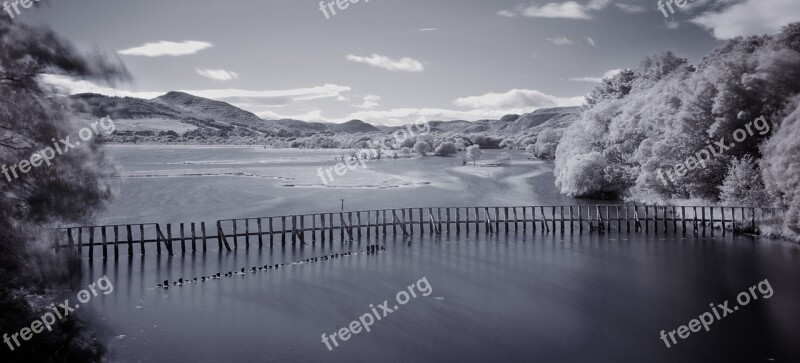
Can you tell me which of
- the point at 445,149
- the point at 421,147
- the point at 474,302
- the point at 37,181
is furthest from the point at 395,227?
the point at 445,149

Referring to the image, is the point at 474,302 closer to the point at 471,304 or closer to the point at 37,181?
the point at 471,304

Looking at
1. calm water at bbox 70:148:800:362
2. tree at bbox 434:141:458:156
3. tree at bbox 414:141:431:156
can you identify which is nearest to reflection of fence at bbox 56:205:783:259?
calm water at bbox 70:148:800:362

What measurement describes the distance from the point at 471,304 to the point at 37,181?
46.7 feet

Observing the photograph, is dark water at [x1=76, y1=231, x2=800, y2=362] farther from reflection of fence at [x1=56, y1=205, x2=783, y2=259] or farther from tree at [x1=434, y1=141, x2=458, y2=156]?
tree at [x1=434, y1=141, x2=458, y2=156]

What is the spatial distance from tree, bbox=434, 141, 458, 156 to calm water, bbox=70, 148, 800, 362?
326 feet

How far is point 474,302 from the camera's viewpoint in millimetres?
21656

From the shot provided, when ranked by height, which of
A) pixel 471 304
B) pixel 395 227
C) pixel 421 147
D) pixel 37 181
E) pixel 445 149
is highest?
pixel 421 147

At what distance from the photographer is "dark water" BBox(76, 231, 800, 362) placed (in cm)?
1678

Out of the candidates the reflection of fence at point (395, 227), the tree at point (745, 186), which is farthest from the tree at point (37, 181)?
the tree at point (745, 186)

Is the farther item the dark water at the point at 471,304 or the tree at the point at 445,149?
the tree at the point at 445,149

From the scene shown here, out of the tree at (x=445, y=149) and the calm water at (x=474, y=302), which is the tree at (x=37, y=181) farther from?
the tree at (x=445, y=149)

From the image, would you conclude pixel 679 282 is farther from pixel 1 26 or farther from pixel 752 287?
pixel 1 26

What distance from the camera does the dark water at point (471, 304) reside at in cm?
1678

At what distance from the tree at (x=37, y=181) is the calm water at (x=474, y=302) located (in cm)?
461
